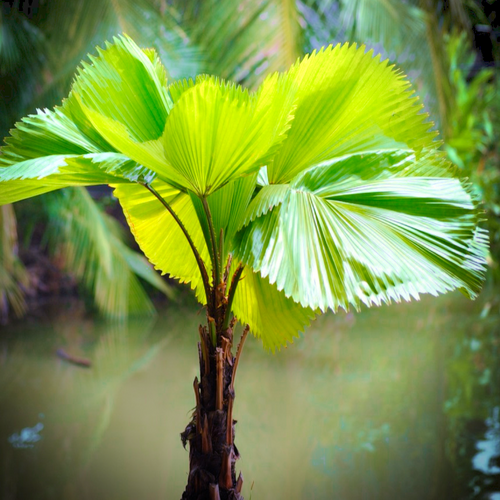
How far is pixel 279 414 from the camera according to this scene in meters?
2.17

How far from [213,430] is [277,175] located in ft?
1.53

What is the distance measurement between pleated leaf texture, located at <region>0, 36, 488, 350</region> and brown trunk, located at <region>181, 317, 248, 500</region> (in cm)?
19

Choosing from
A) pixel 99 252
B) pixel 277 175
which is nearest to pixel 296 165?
pixel 277 175

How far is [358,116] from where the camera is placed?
963 mm

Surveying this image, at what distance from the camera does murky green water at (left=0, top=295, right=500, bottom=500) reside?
66.9 inches

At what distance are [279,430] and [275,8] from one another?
1.53 metres

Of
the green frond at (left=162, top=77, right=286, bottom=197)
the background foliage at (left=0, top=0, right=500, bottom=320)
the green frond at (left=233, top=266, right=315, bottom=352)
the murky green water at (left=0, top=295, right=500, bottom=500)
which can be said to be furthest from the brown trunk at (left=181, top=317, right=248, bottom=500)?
the background foliage at (left=0, top=0, right=500, bottom=320)

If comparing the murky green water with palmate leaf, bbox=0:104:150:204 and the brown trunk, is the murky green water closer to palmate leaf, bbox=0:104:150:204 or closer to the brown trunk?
the brown trunk

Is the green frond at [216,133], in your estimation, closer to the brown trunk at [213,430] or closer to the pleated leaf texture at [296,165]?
the pleated leaf texture at [296,165]

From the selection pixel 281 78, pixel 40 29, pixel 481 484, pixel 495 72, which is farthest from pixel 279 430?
pixel 495 72

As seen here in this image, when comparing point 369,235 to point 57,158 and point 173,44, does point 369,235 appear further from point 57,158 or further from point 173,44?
point 173,44

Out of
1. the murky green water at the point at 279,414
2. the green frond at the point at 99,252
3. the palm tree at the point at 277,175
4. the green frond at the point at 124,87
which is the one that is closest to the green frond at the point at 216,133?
the palm tree at the point at 277,175

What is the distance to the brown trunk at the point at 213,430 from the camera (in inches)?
39.0

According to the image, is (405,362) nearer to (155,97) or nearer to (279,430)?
(279,430)
